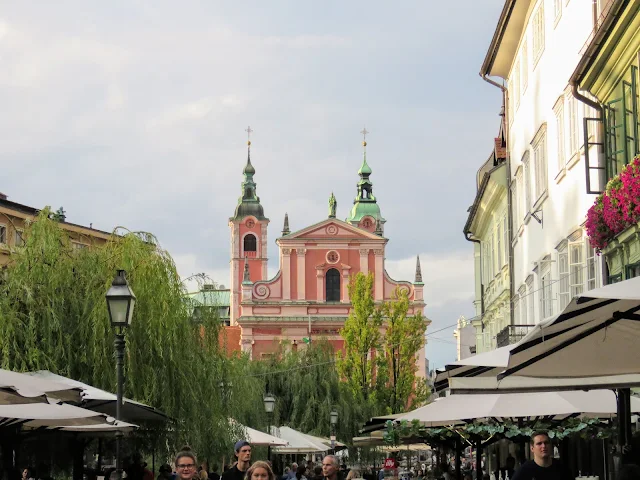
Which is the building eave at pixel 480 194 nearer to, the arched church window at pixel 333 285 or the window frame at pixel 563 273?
the window frame at pixel 563 273

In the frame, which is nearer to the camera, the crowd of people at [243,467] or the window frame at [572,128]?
the crowd of people at [243,467]

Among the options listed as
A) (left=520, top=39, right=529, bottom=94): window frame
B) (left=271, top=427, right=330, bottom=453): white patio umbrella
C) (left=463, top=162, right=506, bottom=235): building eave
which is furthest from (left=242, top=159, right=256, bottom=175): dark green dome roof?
(left=520, top=39, right=529, bottom=94): window frame

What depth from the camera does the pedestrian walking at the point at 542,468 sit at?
32.5 ft

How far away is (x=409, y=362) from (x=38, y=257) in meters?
45.0

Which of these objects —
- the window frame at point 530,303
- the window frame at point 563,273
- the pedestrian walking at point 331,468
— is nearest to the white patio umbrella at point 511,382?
the pedestrian walking at point 331,468

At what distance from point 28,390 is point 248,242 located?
93004 mm

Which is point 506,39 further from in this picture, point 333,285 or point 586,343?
point 333,285

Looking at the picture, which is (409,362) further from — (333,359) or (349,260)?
(349,260)

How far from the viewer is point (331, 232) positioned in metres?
94.6

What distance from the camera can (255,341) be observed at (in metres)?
92.3

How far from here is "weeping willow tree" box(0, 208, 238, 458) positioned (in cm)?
2222

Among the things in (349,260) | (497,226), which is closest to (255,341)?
(349,260)

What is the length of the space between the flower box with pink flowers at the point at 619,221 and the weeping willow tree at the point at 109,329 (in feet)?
26.2

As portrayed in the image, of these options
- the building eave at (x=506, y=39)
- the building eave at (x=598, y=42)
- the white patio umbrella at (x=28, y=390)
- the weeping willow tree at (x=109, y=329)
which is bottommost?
the white patio umbrella at (x=28, y=390)
